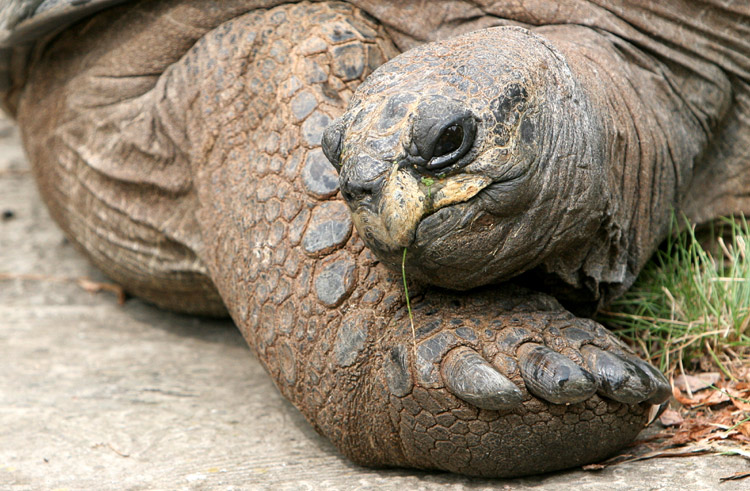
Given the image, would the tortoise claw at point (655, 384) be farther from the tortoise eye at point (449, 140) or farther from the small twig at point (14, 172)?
the small twig at point (14, 172)

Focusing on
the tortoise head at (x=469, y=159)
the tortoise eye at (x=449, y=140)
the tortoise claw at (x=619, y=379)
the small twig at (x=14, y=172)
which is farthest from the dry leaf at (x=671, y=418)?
the small twig at (x=14, y=172)

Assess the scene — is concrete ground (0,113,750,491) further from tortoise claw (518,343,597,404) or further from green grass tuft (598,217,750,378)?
green grass tuft (598,217,750,378)

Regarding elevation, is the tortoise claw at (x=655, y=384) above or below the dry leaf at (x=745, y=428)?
above

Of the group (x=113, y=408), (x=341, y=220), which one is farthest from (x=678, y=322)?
(x=113, y=408)

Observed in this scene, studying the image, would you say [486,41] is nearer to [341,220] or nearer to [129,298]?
[341,220]

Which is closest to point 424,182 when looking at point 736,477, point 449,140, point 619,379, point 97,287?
point 449,140

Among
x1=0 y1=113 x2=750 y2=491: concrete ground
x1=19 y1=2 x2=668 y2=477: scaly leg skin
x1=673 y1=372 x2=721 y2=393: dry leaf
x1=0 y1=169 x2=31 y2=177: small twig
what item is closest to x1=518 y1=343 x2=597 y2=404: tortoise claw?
x1=19 y1=2 x2=668 y2=477: scaly leg skin
